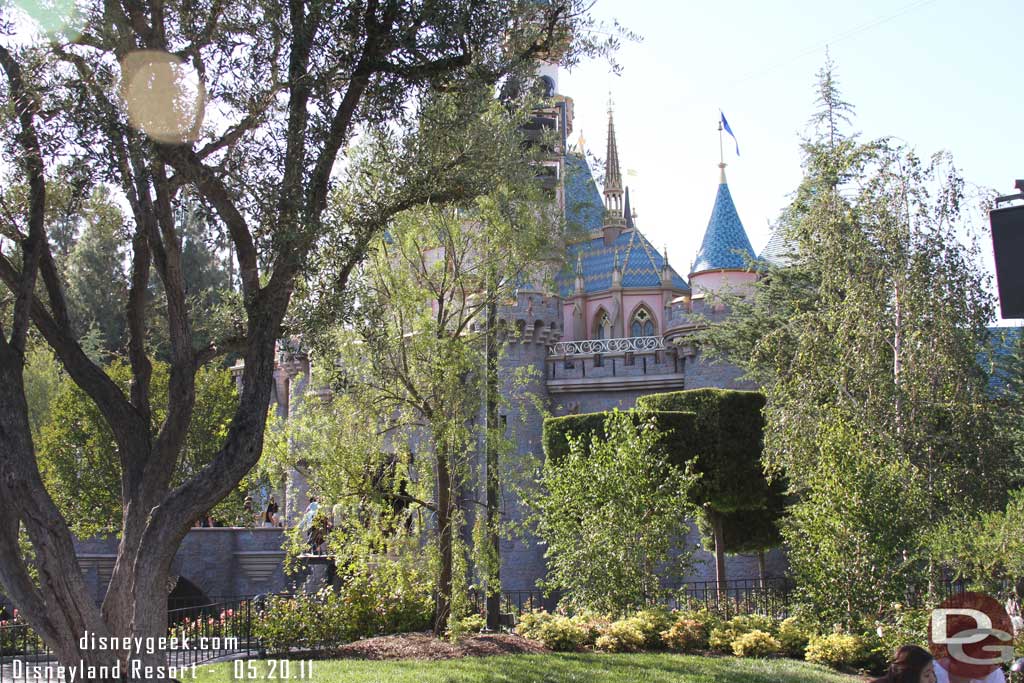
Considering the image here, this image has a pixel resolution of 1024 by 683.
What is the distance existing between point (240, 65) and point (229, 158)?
913 mm

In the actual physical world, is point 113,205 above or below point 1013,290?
above

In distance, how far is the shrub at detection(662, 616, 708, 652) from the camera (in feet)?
41.1

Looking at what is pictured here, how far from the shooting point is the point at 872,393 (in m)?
13.9

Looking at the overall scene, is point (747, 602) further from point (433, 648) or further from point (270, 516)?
point (270, 516)

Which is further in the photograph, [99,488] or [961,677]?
[99,488]

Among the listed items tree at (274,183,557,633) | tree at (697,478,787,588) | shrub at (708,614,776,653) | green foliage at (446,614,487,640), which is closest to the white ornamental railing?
tree at (697,478,787,588)

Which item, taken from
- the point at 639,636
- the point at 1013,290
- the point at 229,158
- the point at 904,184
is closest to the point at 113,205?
the point at 229,158

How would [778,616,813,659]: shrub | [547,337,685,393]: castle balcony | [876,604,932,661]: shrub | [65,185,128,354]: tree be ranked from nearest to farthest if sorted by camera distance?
[876,604,932,661]: shrub < [778,616,813,659]: shrub < [547,337,685,393]: castle balcony < [65,185,128,354]: tree

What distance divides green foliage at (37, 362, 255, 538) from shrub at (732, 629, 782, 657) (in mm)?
12645

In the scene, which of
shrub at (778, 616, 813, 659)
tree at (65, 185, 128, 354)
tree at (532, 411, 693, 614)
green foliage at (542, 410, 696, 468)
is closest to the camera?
shrub at (778, 616, 813, 659)

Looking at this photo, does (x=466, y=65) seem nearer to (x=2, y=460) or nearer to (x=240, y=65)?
(x=240, y=65)

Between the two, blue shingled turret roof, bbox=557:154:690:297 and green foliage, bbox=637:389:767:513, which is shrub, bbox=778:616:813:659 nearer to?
green foliage, bbox=637:389:767:513

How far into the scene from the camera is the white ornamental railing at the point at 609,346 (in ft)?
84.6

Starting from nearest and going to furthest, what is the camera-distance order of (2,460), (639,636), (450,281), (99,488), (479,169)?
(2,460), (479,169), (639,636), (450,281), (99,488)
